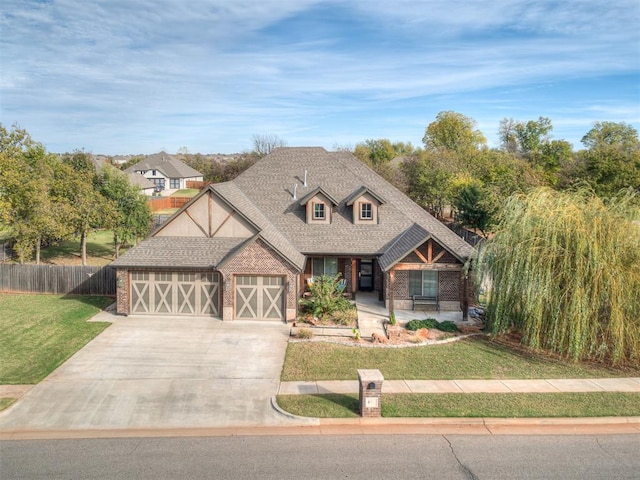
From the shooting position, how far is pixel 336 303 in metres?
21.2

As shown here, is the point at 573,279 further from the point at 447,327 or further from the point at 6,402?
the point at 6,402

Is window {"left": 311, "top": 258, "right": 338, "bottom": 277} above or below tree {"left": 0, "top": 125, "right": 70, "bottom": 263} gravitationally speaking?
below

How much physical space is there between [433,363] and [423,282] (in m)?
6.62

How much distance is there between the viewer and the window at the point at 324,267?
25.0m

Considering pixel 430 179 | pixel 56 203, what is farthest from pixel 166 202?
pixel 56 203

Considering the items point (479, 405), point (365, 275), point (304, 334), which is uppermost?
point (365, 275)

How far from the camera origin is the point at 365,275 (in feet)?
84.2


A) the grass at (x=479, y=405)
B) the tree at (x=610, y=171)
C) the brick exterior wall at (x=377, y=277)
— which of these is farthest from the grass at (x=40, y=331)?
the tree at (x=610, y=171)

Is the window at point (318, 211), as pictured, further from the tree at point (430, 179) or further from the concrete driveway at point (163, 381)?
the tree at point (430, 179)

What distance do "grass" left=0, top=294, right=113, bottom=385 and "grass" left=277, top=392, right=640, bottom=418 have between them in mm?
8259

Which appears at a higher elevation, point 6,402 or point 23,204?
point 23,204

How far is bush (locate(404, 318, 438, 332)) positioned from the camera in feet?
64.7

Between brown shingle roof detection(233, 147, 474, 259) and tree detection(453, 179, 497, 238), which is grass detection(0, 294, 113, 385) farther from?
tree detection(453, 179, 497, 238)

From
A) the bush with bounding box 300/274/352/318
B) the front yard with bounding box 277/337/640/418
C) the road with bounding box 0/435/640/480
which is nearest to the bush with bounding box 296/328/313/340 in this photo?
the front yard with bounding box 277/337/640/418
